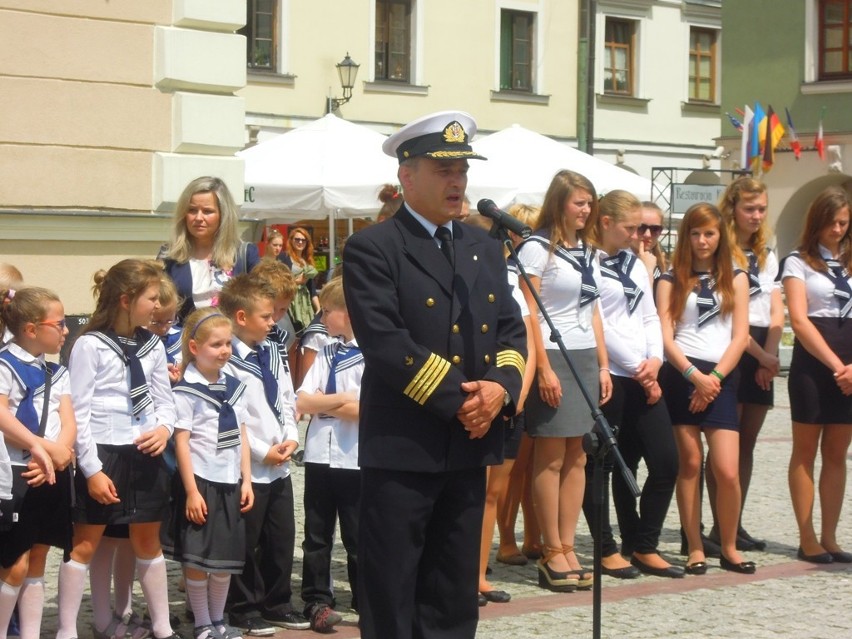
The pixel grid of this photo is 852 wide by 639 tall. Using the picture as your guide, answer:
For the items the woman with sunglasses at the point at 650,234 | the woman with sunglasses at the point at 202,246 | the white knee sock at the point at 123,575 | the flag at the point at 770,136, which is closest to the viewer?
the white knee sock at the point at 123,575

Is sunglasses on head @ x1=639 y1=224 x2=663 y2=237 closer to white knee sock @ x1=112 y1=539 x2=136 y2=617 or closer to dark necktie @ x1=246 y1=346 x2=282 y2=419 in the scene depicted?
dark necktie @ x1=246 y1=346 x2=282 y2=419

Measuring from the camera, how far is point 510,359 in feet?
16.3

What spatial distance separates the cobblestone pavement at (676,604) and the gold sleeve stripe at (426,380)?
2104 mm

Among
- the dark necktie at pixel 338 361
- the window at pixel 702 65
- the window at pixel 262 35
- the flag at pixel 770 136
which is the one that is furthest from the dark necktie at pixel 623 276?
the window at pixel 702 65

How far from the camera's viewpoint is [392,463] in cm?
480

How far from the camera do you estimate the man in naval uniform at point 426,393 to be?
4.76 meters

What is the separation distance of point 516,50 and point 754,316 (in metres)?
25.2

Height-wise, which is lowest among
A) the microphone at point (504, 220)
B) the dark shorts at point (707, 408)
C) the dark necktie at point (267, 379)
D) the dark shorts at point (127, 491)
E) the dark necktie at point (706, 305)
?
the dark shorts at point (127, 491)

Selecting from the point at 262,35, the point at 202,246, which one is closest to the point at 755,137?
the point at 262,35

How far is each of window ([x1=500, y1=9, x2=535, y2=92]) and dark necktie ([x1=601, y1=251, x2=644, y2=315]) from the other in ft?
82.1

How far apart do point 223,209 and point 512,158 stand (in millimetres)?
9059

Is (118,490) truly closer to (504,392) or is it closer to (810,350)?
(504,392)

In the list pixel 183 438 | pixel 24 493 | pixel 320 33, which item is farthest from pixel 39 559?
pixel 320 33

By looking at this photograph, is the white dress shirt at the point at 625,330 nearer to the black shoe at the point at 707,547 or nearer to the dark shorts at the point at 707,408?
the dark shorts at the point at 707,408
